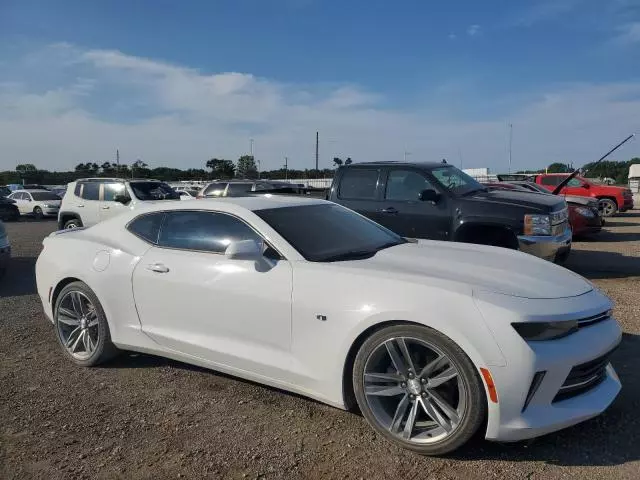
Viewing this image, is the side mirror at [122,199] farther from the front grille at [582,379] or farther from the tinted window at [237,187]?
the front grille at [582,379]

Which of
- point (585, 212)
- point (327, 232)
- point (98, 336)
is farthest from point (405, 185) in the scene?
point (585, 212)

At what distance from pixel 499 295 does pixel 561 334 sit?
38cm

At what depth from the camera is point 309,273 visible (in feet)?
11.3

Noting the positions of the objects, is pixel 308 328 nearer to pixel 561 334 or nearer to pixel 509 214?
pixel 561 334

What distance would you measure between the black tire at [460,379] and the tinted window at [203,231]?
1208mm

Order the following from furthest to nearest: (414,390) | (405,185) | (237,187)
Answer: (237,187) < (405,185) < (414,390)

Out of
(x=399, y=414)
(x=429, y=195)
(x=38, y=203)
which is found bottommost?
(x=38, y=203)

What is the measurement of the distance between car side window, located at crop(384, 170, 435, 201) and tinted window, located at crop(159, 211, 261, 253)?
13.4ft

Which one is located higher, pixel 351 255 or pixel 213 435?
pixel 351 255

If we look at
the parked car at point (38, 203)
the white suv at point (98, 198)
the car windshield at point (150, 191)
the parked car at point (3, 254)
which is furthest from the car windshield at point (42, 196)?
the parked car at point (3, 254)

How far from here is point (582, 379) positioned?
2982 millimetres

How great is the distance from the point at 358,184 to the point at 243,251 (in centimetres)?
472

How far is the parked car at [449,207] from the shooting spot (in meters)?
7.05

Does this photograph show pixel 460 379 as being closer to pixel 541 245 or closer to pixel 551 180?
pixel 541 245
